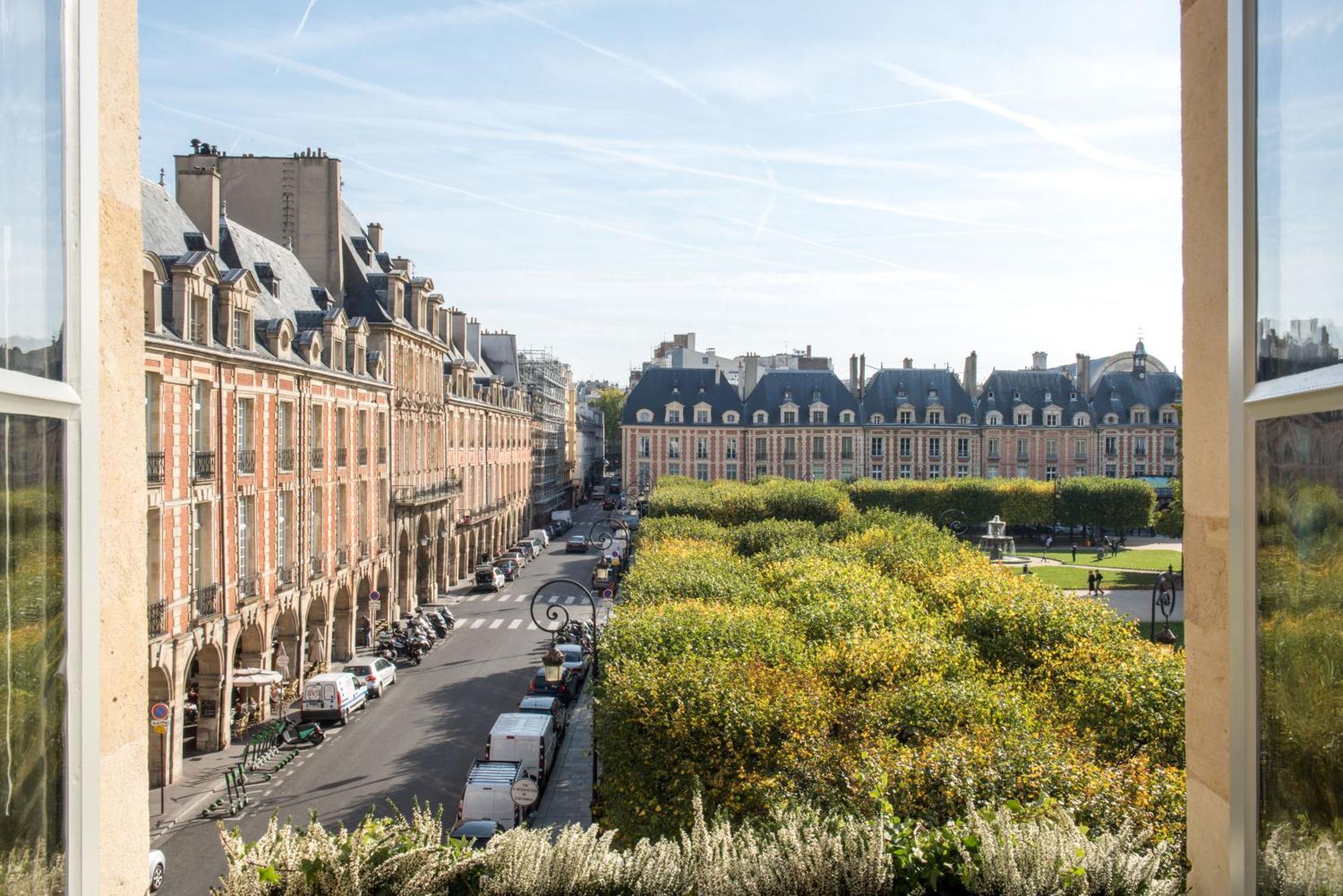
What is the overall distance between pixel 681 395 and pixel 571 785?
51.0m

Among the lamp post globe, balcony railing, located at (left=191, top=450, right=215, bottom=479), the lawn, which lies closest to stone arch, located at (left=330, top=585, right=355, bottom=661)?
balcony railing, located at (left=191, top=450, right=215, bottom=479)

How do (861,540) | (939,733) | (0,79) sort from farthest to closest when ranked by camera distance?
1. (861,540)
2. (939,733)
3. (0,79)

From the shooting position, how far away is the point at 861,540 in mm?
24516

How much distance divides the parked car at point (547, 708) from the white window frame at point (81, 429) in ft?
66.4

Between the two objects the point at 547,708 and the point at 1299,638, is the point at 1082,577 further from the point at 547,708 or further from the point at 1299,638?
the point at 1299,638

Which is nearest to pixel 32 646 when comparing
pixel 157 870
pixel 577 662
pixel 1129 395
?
pixel 157 870

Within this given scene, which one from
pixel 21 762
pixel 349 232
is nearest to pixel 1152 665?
pixel 21 762

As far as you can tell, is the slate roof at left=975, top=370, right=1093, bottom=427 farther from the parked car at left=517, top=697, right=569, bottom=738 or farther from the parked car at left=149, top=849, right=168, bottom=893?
the parked car at left=149, top=849, right=168, bottom=893

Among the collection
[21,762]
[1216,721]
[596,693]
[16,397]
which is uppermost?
[16,397]

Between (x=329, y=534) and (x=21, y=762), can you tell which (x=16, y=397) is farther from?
(x=329, y=534)

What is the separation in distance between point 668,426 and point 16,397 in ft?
218

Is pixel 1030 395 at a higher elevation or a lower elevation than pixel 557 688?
higher

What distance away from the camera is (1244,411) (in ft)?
9.70

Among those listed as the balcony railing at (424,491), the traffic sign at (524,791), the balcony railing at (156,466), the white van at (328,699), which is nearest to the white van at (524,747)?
the traffic sign at (524,791)
